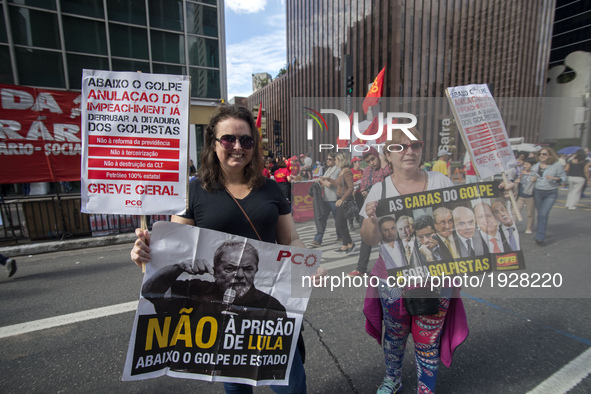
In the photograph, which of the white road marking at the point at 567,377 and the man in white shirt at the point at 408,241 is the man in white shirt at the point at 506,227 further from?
the white road marking at the point at 567,377

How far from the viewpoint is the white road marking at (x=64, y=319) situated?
123 inches

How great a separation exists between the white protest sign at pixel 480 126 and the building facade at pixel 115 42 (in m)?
12.9

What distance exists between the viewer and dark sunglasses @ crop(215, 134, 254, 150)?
162cm

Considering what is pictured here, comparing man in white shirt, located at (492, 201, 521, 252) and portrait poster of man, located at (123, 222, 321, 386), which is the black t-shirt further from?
man in white shirt, located at (492, 201, 521, 252)

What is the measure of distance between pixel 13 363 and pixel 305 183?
7437mm

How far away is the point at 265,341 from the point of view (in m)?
1.61

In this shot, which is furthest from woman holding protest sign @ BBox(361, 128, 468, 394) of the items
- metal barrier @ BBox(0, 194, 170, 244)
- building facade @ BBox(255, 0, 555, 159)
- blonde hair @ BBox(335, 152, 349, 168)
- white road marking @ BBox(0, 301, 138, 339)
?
building facade @ BBox(255, 0, 555, 159)

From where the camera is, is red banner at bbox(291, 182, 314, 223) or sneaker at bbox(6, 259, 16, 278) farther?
red banner at bbox(291, 182, 314, 223)

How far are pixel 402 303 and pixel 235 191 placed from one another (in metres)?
1.30

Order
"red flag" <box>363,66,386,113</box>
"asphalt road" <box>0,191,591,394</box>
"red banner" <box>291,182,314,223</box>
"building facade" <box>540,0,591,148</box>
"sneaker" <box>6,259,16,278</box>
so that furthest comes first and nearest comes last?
"red banner" <box>291,182,314,223</box>
"sneaker" <box>6,259,16,278</box>
"red flag" <box>363,66,386,113</box>
"building facade" <box>540,0,591,148</box>
"asphalt road" <box>0,191,591,394</box>

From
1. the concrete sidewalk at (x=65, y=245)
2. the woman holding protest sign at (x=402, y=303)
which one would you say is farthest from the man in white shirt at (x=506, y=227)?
the concrete sidewalk at (x=65, y=245)

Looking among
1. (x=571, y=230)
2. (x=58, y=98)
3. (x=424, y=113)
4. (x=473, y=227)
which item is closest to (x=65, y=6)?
(x=58, y=98)

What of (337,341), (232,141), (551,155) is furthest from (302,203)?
(232,141)

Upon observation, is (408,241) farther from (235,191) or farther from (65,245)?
(65,245)
